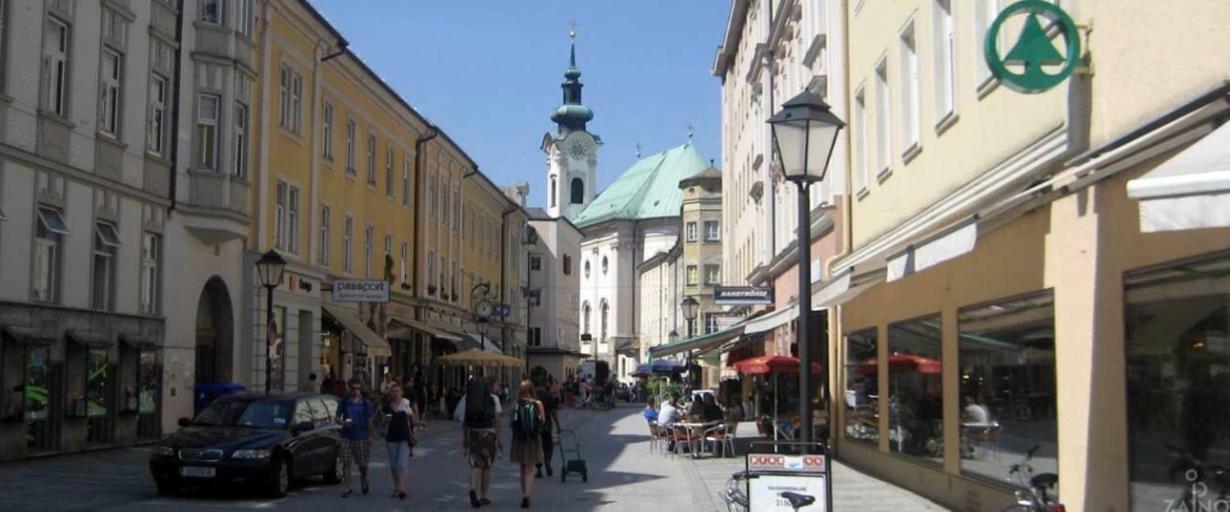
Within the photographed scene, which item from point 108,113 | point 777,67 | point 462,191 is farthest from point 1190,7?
point 462,191

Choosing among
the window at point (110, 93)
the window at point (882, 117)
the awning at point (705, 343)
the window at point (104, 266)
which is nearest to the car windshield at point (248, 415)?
the window at point (104, 266)

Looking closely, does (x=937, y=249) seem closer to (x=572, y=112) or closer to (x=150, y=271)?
(x=150, y=271)

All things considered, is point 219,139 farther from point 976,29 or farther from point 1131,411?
point 1131,411

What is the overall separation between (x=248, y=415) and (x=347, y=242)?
851 inches

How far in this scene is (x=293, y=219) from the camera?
1332 inches

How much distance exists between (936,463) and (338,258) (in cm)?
2490

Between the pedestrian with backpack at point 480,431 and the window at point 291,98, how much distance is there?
57.2 ft

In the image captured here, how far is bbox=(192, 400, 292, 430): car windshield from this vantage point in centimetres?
1781

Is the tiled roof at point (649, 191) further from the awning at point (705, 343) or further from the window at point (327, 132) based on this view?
the window at point (327, 132)

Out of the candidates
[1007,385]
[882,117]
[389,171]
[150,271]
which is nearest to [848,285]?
[1007,385]

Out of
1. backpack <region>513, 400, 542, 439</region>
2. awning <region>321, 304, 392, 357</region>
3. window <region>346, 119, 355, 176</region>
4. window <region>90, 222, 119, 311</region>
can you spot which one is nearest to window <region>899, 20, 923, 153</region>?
backpack <region>513, 400, 542, 439</region>

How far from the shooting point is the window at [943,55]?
15547 millimetres

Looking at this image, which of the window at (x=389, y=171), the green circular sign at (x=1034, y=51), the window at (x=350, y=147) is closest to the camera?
the green circular sign at (x=1034, y=51)

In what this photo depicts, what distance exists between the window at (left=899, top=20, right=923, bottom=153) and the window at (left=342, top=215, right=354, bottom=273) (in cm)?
2376
